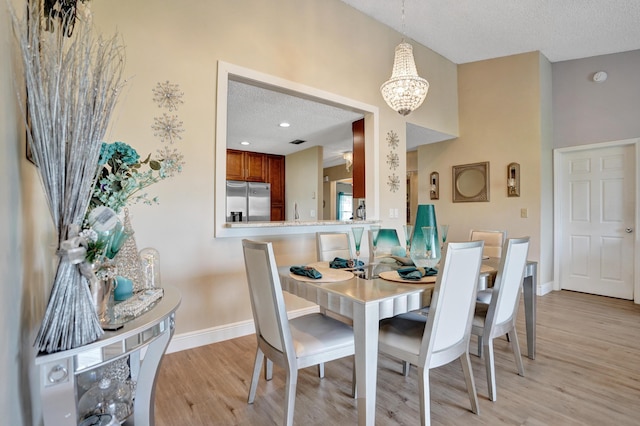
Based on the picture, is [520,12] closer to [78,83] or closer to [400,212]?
[400,212]

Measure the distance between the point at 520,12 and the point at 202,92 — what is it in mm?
3398

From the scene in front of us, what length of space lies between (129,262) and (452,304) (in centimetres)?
139

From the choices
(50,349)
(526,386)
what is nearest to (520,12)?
(526,386)

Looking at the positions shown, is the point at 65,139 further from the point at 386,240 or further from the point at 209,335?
the point at 209,335

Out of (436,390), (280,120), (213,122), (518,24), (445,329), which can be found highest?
(518,24)

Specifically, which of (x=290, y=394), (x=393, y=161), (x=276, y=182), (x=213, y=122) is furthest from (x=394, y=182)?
(x=276, y=182)

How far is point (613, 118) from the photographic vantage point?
3906 mm

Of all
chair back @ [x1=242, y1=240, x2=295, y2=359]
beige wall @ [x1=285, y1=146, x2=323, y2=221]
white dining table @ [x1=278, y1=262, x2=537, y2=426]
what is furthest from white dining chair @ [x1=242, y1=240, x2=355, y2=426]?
beige wall @ [x1=285, y1=146, x2=323, y2=221]

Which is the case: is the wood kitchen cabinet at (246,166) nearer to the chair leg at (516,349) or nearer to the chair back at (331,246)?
the chair back at (331,246)

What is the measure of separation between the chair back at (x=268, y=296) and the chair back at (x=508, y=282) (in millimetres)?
1199

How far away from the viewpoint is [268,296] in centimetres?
148

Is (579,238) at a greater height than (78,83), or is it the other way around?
(78,83)

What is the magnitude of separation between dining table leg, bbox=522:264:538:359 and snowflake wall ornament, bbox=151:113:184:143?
275cm

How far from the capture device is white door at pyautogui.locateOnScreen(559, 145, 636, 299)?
12.7ft
